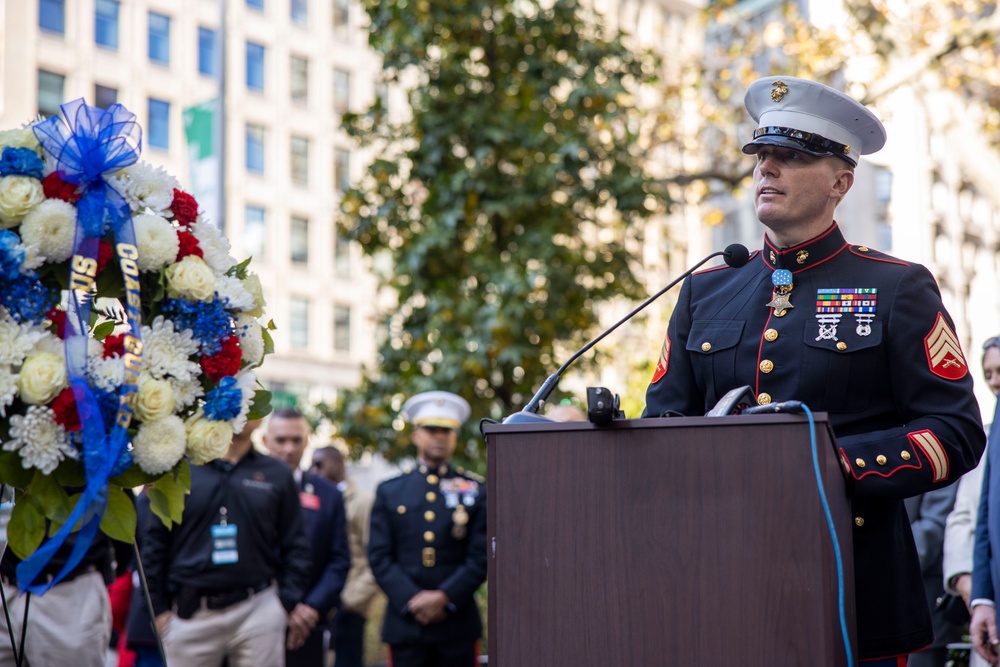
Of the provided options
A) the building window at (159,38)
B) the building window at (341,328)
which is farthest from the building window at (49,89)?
the building window at (341,328)

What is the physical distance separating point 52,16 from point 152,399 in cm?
3851

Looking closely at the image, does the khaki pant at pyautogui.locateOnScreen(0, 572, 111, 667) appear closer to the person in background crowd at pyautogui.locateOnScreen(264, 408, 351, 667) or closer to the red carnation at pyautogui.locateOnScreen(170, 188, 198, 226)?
the red carnation at pyautogui.locateOnScreen(170, 188, 198, 226)

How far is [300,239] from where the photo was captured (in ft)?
152

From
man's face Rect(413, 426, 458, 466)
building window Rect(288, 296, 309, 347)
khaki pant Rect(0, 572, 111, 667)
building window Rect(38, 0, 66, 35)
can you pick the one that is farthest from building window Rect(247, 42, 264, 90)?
khaki pant Rect(0, 572, 111, 667)

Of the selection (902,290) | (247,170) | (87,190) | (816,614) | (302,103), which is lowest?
(816,614)

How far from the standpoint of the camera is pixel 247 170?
44.4 m

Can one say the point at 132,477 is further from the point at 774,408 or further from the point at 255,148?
the point at 255,148

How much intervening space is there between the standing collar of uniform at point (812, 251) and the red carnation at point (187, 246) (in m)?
1.65

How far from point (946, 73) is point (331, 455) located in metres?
7.82

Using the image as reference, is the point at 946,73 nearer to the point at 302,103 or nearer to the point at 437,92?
the point at 437,92

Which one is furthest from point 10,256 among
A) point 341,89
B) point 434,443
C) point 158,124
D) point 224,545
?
point 341,89

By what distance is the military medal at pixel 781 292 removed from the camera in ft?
11.8

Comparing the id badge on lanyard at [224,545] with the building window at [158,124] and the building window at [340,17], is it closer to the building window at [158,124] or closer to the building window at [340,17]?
the building window at [158,124]

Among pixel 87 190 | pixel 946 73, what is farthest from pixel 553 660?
pixel 946 73
